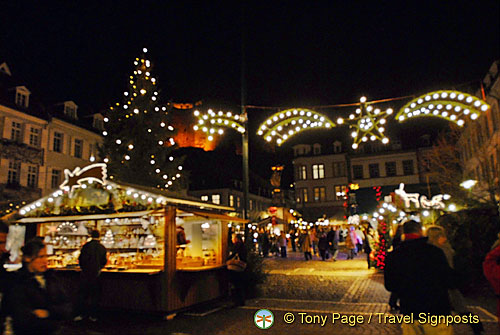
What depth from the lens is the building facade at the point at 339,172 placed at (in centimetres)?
4591

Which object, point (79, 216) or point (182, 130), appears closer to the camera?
point (79, 216)

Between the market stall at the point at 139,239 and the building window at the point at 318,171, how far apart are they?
4031 centimetres

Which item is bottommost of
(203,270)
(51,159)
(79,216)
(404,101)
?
(203,270)

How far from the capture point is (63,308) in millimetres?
3557

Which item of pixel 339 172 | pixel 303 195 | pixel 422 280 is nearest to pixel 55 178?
pixel 422 280

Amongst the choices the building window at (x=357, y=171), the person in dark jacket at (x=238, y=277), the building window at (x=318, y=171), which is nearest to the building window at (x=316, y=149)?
the building window at (x=318, y=171)

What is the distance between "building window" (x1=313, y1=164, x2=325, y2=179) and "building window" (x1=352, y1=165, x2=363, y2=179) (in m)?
3.99

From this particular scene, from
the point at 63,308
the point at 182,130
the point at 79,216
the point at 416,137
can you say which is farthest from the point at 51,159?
the point at 416,137

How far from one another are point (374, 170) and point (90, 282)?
4401 centimetres

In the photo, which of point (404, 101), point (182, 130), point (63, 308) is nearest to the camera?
point (63, 308)

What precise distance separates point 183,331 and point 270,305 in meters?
2.76

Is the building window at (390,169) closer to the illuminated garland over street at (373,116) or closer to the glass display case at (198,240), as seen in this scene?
the illuminated garland over street at (373,116)

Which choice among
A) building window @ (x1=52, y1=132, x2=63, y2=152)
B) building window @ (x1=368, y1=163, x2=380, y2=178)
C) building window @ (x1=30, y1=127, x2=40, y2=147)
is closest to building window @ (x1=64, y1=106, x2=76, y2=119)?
building window @ (x1=52, y1=132, x2=63, y2=152)

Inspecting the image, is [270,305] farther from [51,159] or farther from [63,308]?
[51,159]
